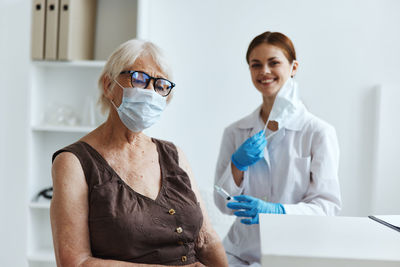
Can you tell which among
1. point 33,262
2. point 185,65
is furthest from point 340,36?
point 33,262

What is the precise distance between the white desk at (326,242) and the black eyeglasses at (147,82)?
0.62 meters

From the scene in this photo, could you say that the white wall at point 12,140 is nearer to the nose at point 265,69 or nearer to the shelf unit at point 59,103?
the shelf unit at point 59,103

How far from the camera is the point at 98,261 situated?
A: 1.13 m

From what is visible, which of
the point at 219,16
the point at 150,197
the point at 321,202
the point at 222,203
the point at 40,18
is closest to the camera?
the point at 150,197

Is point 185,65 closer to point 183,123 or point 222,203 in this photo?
point 183,123

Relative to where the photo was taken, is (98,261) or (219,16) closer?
Result: (98,261)

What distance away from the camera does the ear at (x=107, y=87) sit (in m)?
1.36

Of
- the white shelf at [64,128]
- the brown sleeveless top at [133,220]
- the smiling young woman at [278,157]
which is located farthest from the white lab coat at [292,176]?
the white shelf at [64,128]

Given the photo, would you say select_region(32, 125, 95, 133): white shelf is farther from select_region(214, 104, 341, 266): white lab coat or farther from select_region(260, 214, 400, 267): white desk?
select_region(260, 214, 400, 267): white desk

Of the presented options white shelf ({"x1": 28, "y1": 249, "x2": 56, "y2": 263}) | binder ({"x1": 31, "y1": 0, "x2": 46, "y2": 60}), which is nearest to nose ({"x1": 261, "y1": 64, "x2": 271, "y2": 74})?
binder ({"x1": 31, "y1": 0, "x2": 46, "y2": 60})

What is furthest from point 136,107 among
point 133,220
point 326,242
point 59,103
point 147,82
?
point 59,103

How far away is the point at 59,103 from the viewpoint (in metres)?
2.59

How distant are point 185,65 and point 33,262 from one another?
1459 mm

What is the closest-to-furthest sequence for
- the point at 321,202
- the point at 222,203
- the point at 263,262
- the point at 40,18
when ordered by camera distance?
the point at 263,262
the point at 321,202
the point at 222,203
the point at 40,18
